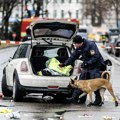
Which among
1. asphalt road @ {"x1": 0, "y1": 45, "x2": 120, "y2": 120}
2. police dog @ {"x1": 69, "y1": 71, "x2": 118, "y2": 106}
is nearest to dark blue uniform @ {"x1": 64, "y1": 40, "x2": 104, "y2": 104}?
police dog @ {"x1": 69, "y1": 71, "x2": 118, "y2": 106}

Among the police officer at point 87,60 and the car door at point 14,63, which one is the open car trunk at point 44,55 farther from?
the police officer at point 87,60

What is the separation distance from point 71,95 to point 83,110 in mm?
1433

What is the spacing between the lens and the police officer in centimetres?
1403

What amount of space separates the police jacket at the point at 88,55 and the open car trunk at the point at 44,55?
921 mm

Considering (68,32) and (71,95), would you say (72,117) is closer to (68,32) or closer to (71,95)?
(71,95)

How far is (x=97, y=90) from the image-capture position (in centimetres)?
1409

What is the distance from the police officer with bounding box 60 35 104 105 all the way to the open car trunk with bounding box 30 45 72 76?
95 centimetres

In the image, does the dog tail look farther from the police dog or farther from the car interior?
Result: the car interior

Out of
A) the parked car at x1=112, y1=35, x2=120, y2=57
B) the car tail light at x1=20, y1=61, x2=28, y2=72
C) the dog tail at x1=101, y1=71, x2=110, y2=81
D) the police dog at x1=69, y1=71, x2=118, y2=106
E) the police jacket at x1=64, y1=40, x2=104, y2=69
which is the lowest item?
the parked car at x1=112, y1=35, x2=120, y2=57

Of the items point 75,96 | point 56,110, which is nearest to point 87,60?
point 75,96

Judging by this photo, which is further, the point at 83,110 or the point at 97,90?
the point at 97,90

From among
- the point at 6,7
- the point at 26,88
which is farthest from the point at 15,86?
the point at 6,7

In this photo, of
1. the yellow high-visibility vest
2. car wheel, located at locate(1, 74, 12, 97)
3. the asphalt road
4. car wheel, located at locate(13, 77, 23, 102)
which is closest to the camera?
the asphalt road

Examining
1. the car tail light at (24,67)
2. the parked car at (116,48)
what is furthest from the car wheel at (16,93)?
the parked car at (116,48)
